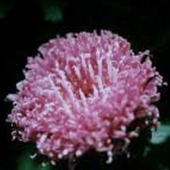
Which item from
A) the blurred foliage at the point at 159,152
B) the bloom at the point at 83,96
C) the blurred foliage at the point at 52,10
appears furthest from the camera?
the blurred foliage at the point at 52,10

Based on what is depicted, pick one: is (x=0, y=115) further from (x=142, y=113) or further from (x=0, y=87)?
(x=142, y=113)

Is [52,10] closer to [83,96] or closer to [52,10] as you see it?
[52,10]

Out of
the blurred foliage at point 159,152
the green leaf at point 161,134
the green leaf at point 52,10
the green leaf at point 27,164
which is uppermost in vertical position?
the green leaf at point 52,10

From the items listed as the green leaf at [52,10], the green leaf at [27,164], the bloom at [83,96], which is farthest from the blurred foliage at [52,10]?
the green leaf at [27,164]

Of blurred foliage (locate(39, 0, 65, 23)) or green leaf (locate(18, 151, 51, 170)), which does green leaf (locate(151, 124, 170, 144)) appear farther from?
blurred foliage (locate(39, 0, 65, 23))

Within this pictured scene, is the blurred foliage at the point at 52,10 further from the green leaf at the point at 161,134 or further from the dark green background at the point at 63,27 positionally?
the green leaf at the point at 161,134

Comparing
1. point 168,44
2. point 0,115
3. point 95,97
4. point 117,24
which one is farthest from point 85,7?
point 95,97
